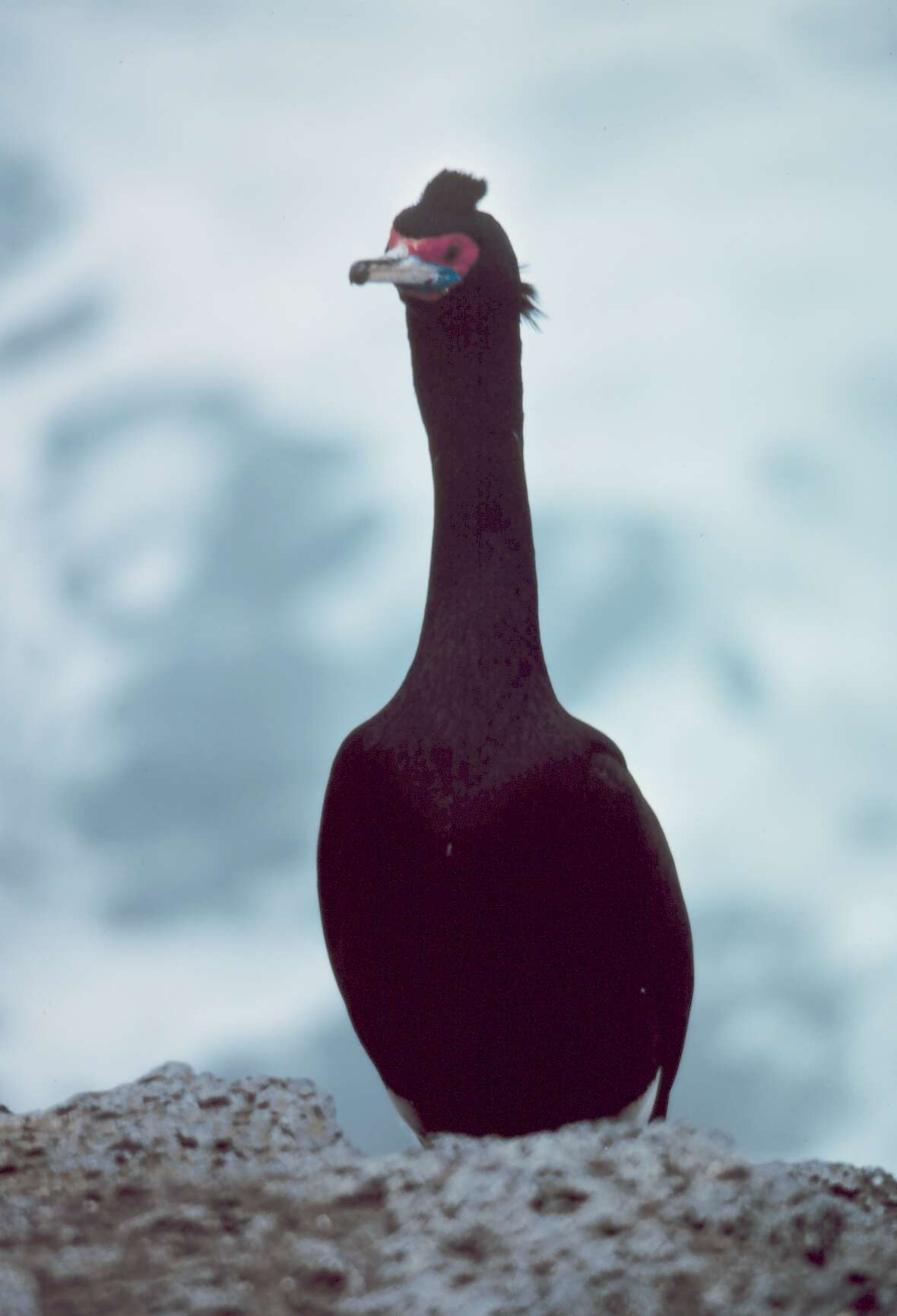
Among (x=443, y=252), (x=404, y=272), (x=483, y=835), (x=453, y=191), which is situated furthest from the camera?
(x=453, y=191)

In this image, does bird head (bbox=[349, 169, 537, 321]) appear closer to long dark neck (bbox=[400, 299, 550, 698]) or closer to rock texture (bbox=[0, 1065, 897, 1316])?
long dark neck (bbox=[400, 299, 550, 698])

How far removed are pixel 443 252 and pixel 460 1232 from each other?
2.77 meters

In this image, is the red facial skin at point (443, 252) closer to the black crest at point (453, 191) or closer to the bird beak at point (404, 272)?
the bird beak at point (404, 272)

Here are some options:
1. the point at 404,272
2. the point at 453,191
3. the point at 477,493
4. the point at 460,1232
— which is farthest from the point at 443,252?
the point at 460,1232

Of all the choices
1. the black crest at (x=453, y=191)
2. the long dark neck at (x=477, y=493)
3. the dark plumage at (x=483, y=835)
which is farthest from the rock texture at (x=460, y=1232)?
the black crest at (x=453, y=191)

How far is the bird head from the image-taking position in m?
3.83

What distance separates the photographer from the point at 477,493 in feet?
13.0

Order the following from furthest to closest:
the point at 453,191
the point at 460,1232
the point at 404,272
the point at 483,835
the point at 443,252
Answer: the point at 453,191, the point at 443,252, the point at 404,272, the point at 483,835, the point at 460,1232

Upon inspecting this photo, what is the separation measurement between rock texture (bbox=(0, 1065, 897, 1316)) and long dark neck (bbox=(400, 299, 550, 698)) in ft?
5.74

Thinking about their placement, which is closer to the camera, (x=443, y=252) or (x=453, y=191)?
(x=443, y=252)

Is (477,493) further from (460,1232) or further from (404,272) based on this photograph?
(460,1232)

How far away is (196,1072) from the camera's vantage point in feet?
9.41

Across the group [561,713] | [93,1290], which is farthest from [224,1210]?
[561,713]

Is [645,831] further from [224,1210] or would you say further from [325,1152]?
[224,1210]
